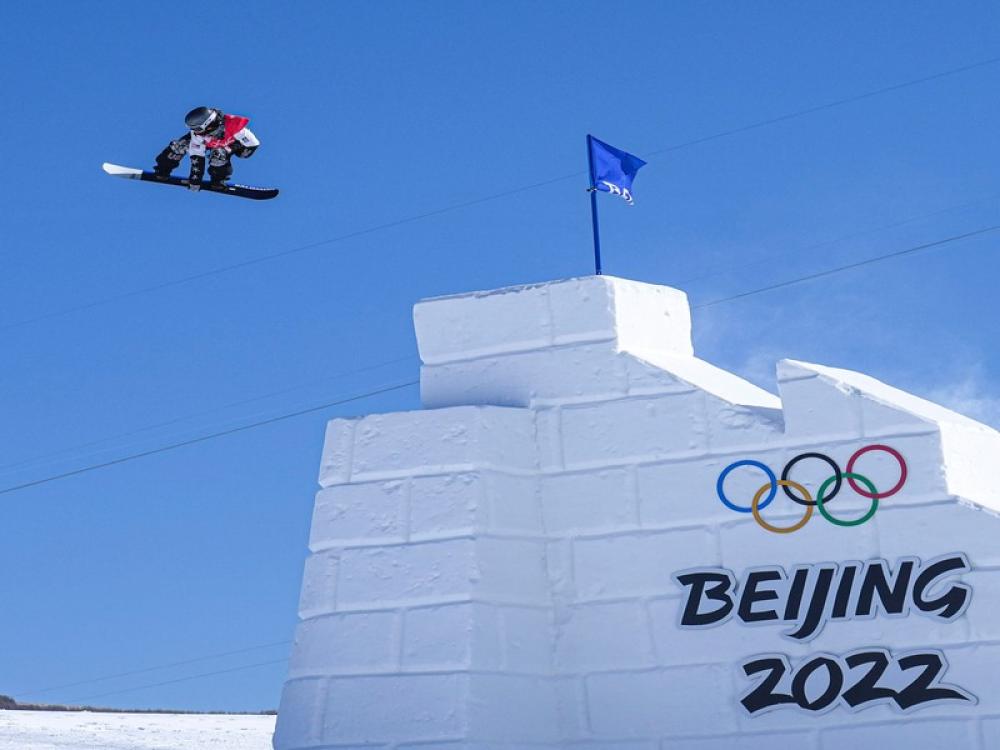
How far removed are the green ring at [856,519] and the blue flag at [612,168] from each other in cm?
235

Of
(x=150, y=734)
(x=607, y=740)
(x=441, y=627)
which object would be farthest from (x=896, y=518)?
(x=150, y=734)

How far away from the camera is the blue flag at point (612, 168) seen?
8.31 meters

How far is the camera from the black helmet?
10.3 m

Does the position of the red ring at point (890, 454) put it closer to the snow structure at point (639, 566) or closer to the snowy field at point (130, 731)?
the snow structure at point (639, 566)

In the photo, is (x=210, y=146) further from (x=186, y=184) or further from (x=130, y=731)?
(x=130, y=731)

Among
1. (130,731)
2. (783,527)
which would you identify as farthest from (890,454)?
(130,731)

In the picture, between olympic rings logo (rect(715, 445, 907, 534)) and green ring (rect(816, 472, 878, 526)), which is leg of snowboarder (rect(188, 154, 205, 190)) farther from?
green ring (rect(816, 472, 878, 526))

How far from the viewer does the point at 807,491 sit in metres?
6.83

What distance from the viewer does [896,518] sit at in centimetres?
665

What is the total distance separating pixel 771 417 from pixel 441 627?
186 cm

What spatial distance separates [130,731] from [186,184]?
4.33m

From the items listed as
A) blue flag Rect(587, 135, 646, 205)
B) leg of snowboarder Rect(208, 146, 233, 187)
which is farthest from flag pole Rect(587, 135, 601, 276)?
leg of snowboarder Rect(208, 146, 233, 187)

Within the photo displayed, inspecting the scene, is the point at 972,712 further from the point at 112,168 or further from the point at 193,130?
the point at 112,168

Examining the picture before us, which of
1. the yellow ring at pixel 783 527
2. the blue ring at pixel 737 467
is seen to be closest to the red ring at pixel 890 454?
the yellow ring at pixel 783 527
